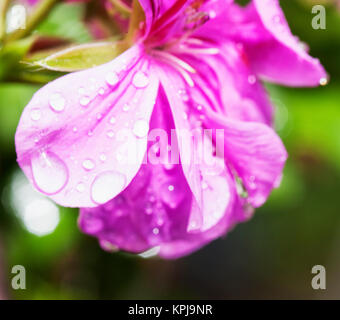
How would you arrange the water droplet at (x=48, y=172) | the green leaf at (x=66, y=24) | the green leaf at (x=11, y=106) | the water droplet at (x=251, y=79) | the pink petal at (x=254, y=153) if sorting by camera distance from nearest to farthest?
the water droplet at (x=48, y=172)
the pink petal at (x=254, y=153)
the water droplet at (x=251, y=79)
the green leaf at (x=66, y=24)
the green leaf at (x=11, y=106)

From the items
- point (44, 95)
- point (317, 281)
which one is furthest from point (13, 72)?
point (317, 281)

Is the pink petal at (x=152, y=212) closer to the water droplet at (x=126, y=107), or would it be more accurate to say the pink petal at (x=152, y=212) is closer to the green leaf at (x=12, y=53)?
the water droplet at (x=126, y=107)

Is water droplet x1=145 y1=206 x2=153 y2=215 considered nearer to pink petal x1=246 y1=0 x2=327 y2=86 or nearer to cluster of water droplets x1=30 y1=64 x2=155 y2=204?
cluster of water droplets x1=30 y1=64 x2=155 y2=204

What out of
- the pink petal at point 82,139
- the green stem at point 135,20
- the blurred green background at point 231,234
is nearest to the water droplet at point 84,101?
the pink petal at point 82,139

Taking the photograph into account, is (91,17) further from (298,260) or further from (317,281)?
(298,260)

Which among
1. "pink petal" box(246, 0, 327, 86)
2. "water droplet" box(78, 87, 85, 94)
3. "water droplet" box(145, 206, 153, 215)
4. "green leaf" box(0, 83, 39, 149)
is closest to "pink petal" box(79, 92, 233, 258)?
"water droplet" box(145, 206, 153, 215)
